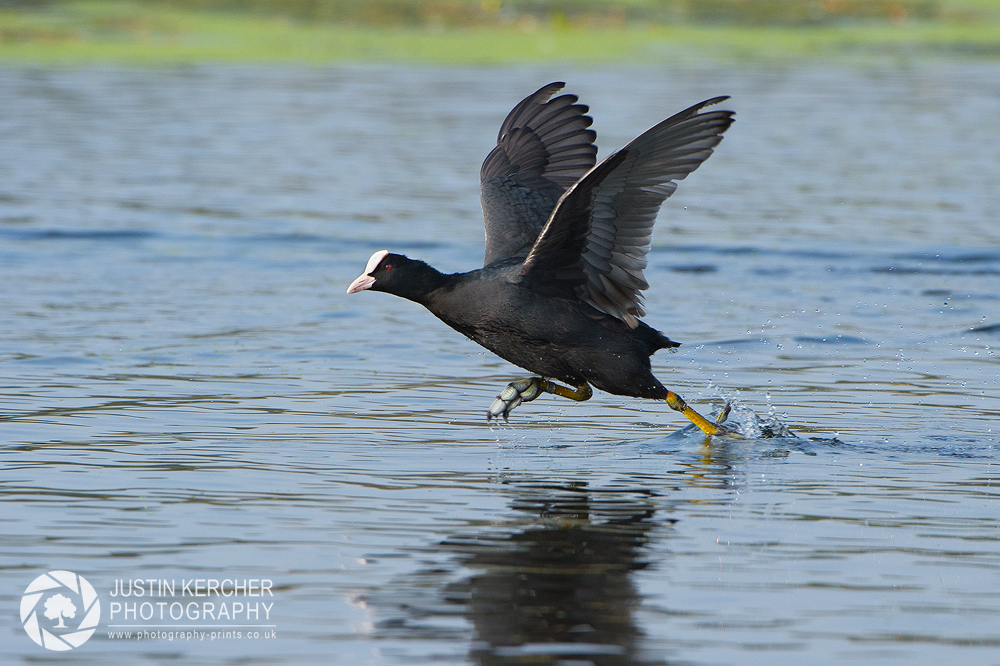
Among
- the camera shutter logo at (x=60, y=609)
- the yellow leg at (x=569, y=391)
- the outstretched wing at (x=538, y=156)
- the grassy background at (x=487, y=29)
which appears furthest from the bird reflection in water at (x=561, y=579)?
the grassy background at (x=487, y=29)

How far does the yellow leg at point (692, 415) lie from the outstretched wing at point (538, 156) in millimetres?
1242

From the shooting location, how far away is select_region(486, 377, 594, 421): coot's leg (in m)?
7.28

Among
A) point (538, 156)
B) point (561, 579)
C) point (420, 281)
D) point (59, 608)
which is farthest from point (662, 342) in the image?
point (59, 608)

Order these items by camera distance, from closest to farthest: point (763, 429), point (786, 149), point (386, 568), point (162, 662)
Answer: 1. point (162, 662)
2. point (386, 568)
3. point (763, 429)
4. point (786, 149)

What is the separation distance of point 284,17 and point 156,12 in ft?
9.30

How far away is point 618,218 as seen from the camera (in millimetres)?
6738

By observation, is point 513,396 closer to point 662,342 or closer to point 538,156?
point 662,342

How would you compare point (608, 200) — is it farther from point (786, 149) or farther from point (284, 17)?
point (284, 17)

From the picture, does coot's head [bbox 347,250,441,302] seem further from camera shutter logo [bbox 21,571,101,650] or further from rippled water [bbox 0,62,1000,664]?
camera shutter logo [bbox 21,571,101,650]

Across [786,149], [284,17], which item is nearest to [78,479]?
[786,149]

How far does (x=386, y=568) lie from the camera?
5.09 meters

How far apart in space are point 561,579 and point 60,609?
166cm

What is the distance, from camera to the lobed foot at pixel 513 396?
7.27m

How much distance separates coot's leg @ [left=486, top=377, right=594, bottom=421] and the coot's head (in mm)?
683
